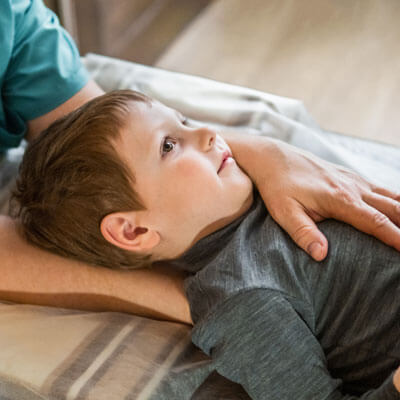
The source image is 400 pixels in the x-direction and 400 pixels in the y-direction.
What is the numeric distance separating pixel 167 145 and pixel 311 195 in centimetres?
26

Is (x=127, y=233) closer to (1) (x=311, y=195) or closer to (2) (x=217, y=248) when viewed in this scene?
(2) (x=217, y=248)

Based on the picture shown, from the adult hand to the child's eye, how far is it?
0.18m

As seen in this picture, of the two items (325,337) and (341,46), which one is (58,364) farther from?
(341,46)

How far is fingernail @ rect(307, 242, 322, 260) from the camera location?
825 mm

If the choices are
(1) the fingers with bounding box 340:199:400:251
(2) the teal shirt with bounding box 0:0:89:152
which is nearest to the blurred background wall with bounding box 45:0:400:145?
(2) the teal shirt with bounding box 0:0:89:152

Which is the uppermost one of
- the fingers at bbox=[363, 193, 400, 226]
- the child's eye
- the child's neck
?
the child's eye

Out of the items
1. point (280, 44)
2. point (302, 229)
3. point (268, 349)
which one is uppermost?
point (302, 229)

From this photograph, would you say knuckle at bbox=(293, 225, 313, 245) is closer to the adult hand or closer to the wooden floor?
the adult hand

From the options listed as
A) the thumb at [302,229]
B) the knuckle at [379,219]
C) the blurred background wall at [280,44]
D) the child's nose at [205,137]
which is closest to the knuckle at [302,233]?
the thumb at [302,229]

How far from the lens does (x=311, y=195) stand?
0.90 metres

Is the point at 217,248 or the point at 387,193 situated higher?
the point at 387,193

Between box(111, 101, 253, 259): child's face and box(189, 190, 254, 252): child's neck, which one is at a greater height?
box(111, 101, 253, 259): child's face

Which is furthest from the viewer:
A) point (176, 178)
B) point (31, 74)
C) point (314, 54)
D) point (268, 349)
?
point (314, 54)

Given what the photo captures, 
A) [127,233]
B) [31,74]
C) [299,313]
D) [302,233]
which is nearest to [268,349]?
[299,313]
